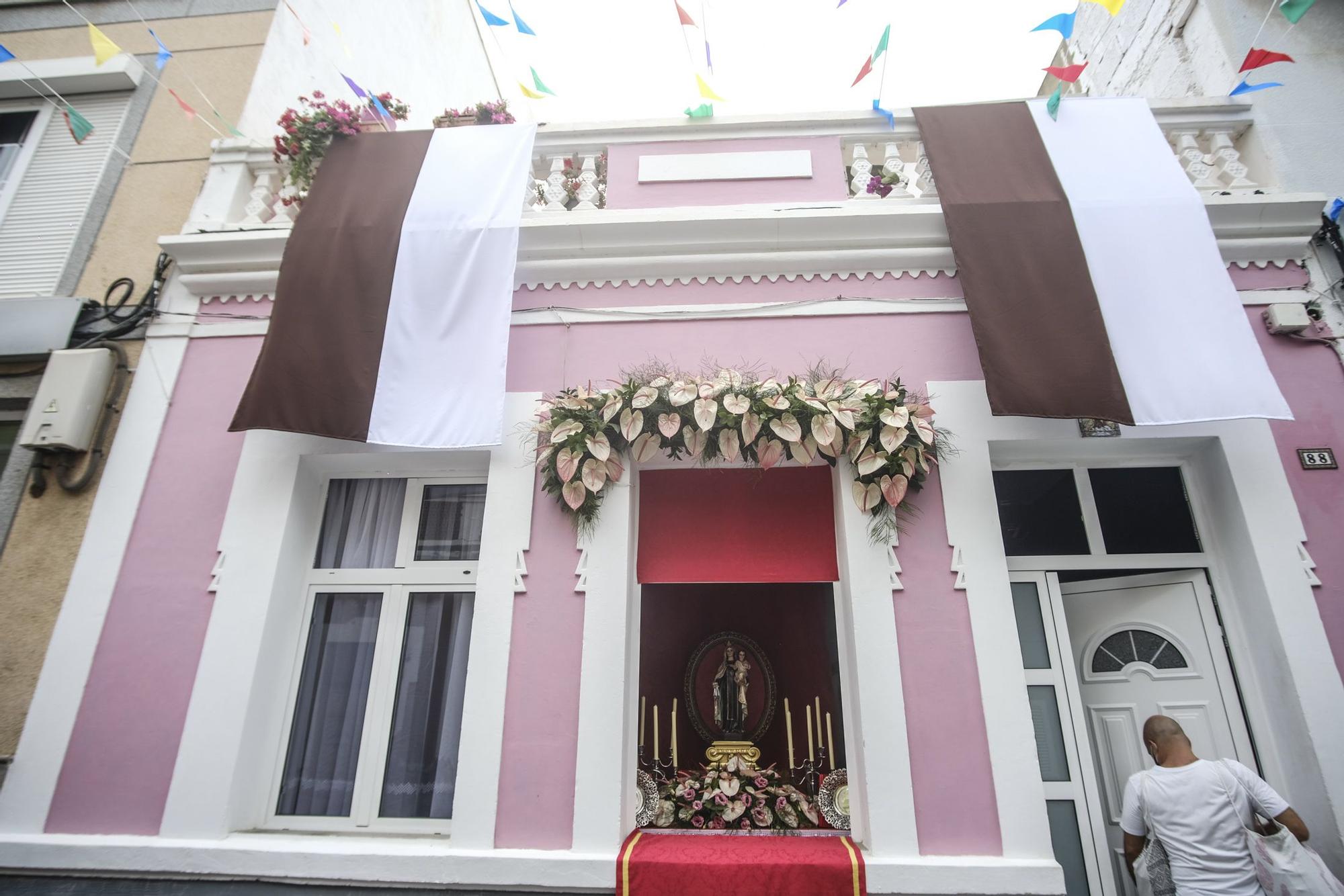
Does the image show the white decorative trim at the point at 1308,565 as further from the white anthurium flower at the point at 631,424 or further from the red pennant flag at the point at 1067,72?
the white anthurium flower at the point at 631,424

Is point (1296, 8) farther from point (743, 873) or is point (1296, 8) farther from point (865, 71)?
point (743, 873)

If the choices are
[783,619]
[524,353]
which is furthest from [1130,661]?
[524,353]

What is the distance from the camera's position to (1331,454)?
3.74m

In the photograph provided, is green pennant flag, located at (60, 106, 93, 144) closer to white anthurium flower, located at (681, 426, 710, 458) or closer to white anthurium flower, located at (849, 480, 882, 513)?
white anthurium flower, located at (681, 426, 710, 458)

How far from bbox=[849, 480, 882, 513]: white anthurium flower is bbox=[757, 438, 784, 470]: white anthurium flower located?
47cm

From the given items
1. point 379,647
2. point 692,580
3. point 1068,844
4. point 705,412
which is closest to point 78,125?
point 379,647

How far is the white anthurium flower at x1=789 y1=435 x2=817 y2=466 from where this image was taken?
12.4ft

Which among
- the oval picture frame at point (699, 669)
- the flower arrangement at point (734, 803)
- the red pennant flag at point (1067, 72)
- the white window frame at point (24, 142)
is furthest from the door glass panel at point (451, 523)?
the red pennant flag at point (1067, 72)

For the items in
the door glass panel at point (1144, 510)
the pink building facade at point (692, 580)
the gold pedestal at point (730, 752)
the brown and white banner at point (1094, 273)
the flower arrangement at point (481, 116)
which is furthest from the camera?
the flower arrangement at point (481, 116)

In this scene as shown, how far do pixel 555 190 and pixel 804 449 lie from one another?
8.28 feet

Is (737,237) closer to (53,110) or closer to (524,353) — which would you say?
(524,353)

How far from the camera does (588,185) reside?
4746mm

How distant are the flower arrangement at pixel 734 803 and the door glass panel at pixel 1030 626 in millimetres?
1481

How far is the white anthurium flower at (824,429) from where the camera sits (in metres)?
3.70
